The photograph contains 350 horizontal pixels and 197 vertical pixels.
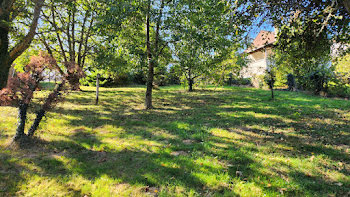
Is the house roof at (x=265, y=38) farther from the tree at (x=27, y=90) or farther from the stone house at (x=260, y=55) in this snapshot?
the tree at (x=27, y=90)

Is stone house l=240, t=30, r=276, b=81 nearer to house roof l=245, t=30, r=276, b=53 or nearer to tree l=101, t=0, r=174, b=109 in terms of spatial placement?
house roof l=245, t=30, r=276, b=53

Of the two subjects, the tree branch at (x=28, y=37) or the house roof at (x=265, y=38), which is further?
the tree branch at (x=28, y=37)

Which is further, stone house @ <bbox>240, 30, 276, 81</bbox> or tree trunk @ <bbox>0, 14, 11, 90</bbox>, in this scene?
tree trunk @ <bbox>0, 14, 11, 90</bbox>

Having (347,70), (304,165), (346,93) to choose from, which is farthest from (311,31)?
(347,70)

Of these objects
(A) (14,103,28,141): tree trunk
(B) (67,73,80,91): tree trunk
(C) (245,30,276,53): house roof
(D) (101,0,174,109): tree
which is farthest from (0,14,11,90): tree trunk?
(C) (245,30,276,53): house roof

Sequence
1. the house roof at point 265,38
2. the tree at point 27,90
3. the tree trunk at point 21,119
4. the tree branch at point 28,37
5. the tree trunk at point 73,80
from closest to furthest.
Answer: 1. the tree at point 27,90
2. the tree trunk at point 21,119
3. the tree trunk at point 73,80
4. the house roof at point 265,38
5. the tree branch at point 28,37

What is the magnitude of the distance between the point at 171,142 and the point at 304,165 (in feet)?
11.1

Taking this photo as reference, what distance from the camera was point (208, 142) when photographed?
5.58 metres

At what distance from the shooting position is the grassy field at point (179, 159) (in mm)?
3389

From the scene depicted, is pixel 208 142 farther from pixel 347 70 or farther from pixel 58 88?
pixel 347 70

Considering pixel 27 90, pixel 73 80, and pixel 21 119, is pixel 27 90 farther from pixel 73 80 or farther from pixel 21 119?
pixel 73 80

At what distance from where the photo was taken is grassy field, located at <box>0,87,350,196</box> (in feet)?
11.1

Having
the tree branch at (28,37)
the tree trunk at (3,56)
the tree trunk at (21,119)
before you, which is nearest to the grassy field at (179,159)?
the tree trunk at (21,119)

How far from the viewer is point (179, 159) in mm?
4488
